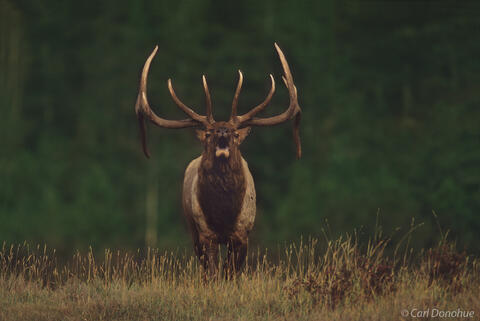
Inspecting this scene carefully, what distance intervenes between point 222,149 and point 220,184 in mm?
465

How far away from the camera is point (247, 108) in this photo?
18.0 meters

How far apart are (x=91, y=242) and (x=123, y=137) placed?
3856 millimetres

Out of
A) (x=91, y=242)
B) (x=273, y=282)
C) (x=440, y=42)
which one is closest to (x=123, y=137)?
(x=91, y=242)

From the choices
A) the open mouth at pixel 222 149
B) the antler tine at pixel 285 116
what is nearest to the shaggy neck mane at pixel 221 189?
the open mouth at pixel 222 149

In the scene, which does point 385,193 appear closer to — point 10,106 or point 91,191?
point 91,191

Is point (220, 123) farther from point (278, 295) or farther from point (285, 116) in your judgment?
point (278, 295)

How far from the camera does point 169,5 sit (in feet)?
67.9

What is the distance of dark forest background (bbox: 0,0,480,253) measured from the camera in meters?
17.6

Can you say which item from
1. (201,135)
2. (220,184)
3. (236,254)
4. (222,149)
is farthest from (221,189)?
(236,254)

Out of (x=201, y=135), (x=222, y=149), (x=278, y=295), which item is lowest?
(x=278, y=295)

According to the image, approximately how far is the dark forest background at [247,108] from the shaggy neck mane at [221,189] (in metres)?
8.14

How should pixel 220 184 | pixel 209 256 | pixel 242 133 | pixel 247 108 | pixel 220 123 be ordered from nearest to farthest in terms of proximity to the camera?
1. pixel 220 184
2. pixel 220 123
3. pixel 209 256
4. pixel 242 133
5. pixel 247 108

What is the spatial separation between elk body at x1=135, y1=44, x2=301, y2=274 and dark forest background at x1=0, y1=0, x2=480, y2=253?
7.83 m

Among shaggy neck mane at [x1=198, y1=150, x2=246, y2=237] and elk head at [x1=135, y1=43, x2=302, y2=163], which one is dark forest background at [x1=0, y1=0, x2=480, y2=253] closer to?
elk head at [x1=135, y1=43, x2=302, y2=163]
